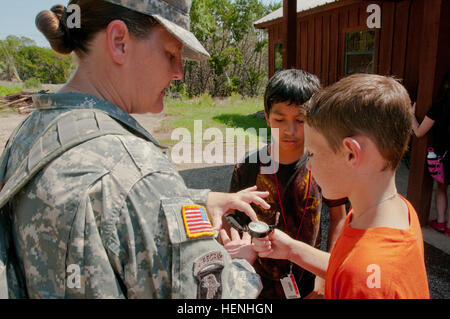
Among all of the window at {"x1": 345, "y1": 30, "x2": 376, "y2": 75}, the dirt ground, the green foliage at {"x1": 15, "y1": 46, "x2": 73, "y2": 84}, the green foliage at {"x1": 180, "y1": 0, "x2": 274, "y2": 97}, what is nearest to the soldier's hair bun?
the dirt ground

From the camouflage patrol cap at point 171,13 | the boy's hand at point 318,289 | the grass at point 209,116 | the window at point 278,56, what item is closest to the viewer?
the camouflage patrol cap at point 171,13

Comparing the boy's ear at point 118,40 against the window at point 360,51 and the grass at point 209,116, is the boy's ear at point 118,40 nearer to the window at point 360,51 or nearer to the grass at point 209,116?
the grass at point 209,116

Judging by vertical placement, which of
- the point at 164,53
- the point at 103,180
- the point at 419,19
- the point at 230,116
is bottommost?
the point at 230,116

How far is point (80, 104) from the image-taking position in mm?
1109

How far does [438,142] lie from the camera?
3867 millimetres

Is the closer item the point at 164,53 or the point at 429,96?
the point at 164,53

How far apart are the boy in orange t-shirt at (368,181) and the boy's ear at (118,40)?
76cm

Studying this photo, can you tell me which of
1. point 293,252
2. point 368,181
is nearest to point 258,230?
point 293,252

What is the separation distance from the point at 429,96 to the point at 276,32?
9811 millimetres

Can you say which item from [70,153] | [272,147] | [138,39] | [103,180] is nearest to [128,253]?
[103,180]

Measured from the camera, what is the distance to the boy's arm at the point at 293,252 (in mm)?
1611

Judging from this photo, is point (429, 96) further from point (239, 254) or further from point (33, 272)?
point (33, 272)

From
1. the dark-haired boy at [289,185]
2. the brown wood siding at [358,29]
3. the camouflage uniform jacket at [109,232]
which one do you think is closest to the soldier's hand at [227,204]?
the dark-haired boy at [289,185]

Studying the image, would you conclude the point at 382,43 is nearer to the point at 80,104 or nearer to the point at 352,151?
the point at 352,151
